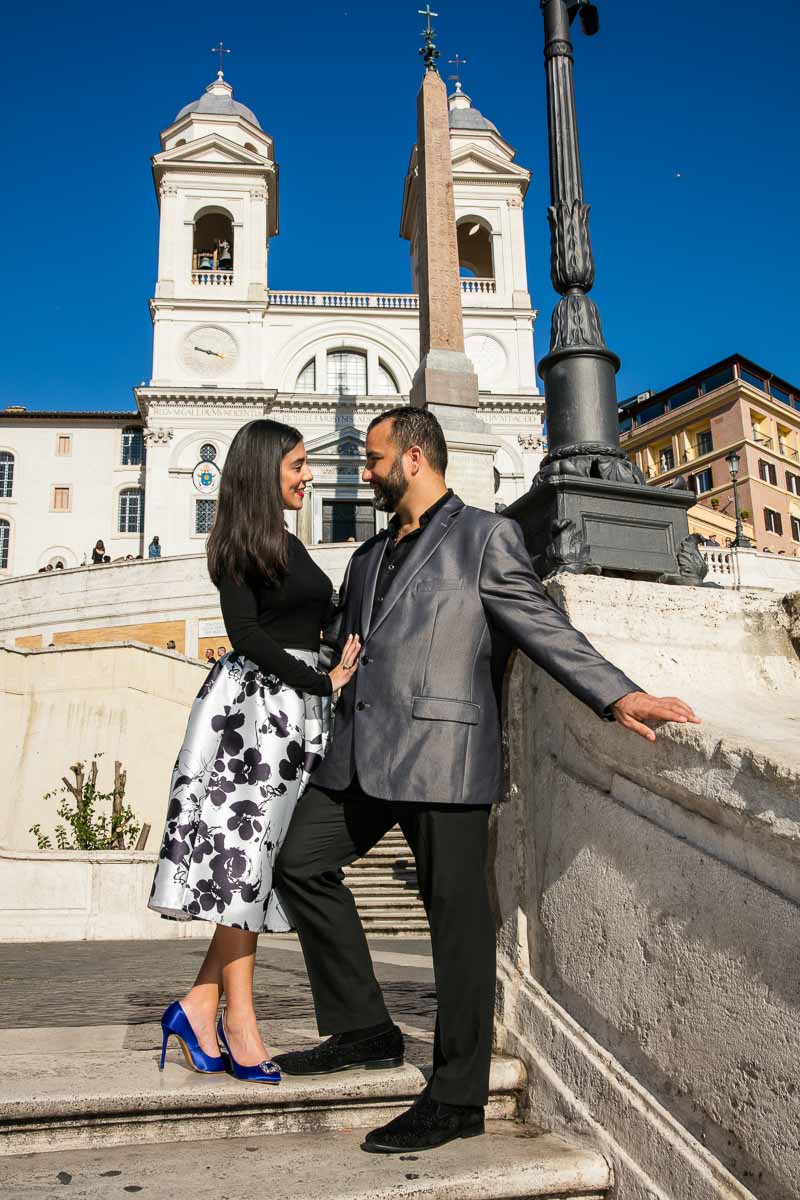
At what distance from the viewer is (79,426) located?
145 ft

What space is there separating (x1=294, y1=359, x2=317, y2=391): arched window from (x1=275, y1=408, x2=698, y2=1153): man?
38.7 metres

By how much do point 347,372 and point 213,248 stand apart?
8.67 meters

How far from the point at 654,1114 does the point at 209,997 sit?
1.29m

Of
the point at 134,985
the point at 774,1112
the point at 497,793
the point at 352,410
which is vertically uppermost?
the point at 352,410

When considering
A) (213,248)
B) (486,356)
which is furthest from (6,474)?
(486,356)

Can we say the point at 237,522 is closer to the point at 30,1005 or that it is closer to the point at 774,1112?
the point at 774,1112

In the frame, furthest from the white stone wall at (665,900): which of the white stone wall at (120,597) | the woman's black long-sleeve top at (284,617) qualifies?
the white stone wall at (120,597)

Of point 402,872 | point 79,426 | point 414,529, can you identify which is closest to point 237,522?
point 414,529

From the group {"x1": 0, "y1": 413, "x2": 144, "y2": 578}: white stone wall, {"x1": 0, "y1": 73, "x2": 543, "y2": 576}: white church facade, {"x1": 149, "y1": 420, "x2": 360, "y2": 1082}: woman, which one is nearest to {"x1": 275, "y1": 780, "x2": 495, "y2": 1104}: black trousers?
{"x1": 149, "y1": 420, "x2": 360, "y2": 1082}: woman

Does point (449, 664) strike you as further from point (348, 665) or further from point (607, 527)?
point (607, 527)

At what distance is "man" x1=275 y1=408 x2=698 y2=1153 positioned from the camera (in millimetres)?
2516

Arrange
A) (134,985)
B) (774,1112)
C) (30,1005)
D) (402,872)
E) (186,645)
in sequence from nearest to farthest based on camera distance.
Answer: (774,1112) → (30,1005) → (134,985) → (402,872) → (186,645)

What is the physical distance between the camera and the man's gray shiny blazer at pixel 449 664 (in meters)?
2.62

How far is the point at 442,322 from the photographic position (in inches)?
1022
